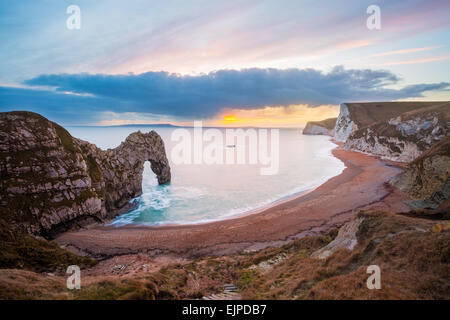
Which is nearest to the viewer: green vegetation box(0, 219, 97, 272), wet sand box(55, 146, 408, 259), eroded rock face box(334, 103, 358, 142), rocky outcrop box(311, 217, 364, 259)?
rocky outcrop box(311, 217, 364, 259)

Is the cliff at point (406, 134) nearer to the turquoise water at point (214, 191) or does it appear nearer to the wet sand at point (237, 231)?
the turquoise water at point (214, 191)

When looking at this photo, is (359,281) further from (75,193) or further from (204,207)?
(75,193)

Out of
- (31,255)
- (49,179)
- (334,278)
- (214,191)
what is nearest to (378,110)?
(214,191)

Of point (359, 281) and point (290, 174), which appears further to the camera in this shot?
point (290, 174)


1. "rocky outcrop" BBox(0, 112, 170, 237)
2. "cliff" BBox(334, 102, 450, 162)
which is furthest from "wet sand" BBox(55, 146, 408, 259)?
"cliff" BBox(334, 102, 450, 162)

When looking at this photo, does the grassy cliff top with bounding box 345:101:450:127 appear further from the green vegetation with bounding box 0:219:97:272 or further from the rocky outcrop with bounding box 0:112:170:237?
the green vegetation with bounding box 0:219:97:272

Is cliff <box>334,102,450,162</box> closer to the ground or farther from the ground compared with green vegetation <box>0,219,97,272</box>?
farther from the ground

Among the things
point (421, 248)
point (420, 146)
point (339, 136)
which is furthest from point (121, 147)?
point (339, 136)
